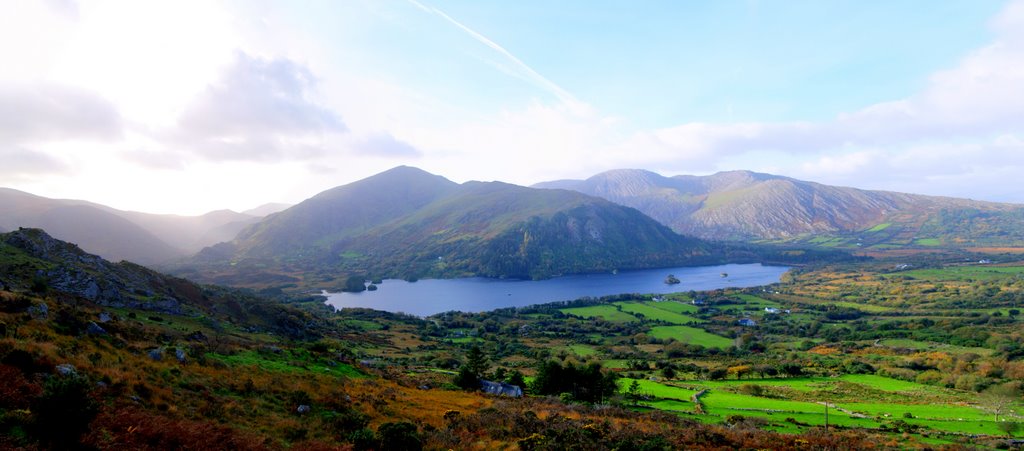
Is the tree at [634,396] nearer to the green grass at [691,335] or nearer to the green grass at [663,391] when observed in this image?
the green grass at [663,391]

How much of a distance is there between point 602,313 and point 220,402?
452 ft

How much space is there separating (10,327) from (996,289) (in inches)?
9459

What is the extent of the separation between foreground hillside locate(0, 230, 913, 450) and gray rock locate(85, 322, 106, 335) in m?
0.05

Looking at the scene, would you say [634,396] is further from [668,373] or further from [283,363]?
[283,363]

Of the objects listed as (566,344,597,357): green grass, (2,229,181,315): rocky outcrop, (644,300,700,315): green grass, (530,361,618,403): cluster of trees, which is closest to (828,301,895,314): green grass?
(644,300,700,315): green grass

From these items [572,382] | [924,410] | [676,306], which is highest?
[572,382]

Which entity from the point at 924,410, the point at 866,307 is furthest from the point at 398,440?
the point at 866,307

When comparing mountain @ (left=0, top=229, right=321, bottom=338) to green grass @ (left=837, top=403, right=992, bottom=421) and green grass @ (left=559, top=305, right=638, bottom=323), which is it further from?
green grass @ (left=559, top=305, right=638, bottom=323)

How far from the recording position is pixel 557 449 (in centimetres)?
1883

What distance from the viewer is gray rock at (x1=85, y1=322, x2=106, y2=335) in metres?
22.8

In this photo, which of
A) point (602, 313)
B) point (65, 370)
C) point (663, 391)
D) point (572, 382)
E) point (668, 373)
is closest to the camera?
point (65, 370)

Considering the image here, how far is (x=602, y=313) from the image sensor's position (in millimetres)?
148375

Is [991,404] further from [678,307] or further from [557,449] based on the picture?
[678,307]

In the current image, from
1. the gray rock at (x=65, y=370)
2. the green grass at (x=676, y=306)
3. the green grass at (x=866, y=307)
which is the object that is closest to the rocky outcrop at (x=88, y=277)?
the gray rock at (x=65, y=370)
